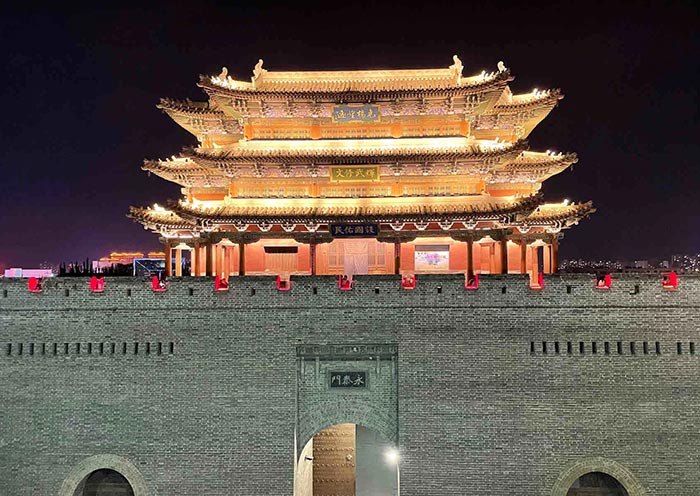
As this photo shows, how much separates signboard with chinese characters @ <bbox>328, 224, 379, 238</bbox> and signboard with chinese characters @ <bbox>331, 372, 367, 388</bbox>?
14.9 feet

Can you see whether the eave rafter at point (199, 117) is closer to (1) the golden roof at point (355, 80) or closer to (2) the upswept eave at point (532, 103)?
(1) the golden roof at point (355, 80)

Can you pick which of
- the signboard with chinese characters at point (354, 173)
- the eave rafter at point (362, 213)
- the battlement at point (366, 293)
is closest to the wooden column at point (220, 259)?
the eave rafter at point (362, 213)

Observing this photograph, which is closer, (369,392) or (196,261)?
(369,392)

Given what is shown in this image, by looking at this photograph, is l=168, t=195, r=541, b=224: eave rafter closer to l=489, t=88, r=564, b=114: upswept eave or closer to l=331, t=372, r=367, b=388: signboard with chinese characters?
l=489, t=88, r=564, b=114: upswept eave

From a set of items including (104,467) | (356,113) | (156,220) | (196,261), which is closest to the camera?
(104,467)

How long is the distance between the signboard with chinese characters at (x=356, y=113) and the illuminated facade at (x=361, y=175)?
3 centimetres

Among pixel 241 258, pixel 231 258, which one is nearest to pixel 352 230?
pixel 241 258

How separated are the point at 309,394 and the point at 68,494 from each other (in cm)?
573

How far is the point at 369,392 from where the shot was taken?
38.4 feet

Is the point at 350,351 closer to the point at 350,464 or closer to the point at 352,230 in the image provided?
the point at 352,230

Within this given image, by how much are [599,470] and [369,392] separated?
5.13 metres

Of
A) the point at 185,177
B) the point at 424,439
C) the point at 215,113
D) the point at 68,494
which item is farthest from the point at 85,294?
the point at 424,439

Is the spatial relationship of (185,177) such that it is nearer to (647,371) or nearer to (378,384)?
(378,384)

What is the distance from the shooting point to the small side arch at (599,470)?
11.1 meters
